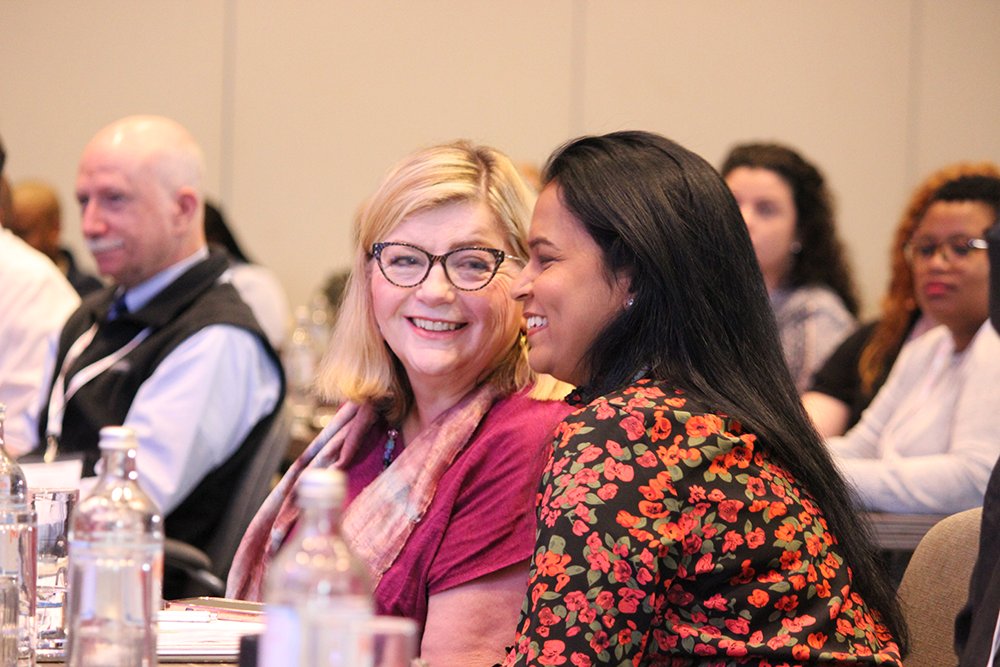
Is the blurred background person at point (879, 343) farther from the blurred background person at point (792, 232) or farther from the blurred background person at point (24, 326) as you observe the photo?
the blurred background person at point (24, 326)

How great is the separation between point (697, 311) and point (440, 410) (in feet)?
2.08

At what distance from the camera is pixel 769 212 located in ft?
12.8

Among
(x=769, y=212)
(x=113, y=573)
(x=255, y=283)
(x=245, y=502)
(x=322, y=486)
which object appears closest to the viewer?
(x=322, y=486)

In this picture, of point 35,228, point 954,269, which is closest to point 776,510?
point 954,269

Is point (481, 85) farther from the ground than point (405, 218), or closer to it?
farther from the ground

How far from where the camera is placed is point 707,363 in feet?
4.44

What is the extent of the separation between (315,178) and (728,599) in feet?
16.7

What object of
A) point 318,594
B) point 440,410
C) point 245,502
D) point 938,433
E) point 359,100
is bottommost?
point 245,502

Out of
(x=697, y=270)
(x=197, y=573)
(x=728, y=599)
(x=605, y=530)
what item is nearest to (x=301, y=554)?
(x=605, y=530)

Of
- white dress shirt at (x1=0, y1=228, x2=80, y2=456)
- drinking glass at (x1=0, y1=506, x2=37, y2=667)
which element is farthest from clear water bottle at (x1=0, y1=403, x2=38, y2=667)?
white dress shirt at (x1=0, y1=228, x2=80, y2=456)

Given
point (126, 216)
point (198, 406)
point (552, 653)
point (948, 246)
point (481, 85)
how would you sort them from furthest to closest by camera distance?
1. point (481, 85)
2. point (126, 216)
3. point (948, 246)
4. point (198, 406)
5. point (552, 653)

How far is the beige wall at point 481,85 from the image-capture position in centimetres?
595

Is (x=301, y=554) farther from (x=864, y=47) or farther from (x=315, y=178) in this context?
(x=864, y=47)

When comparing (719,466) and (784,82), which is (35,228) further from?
(719,466)
